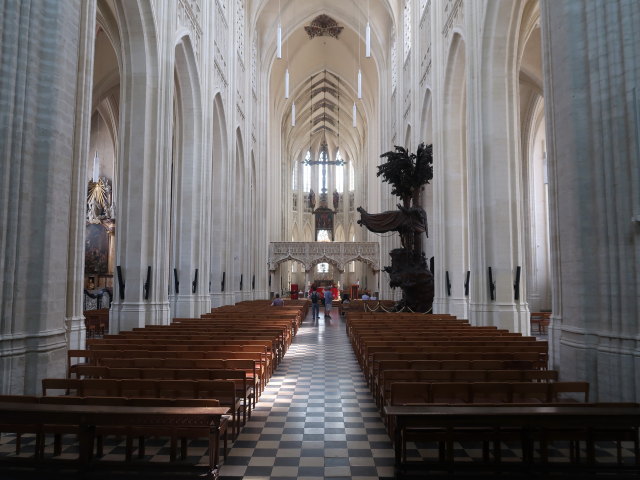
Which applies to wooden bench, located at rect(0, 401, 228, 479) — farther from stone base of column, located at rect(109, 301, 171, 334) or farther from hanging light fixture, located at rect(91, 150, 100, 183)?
hanging light fixture, located at rect(91, 150, 100, 183)

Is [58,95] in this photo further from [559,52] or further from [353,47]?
[353,47]

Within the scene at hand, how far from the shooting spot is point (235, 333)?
9.84m

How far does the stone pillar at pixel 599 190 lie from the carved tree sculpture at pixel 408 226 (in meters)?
9.20

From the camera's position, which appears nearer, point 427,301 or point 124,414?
point 124,414

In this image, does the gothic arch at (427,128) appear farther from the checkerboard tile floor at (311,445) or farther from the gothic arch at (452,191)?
the checkerboard tile floor at (311,445)

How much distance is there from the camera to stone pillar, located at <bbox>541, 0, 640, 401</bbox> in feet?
19.9

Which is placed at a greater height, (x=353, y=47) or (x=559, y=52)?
(x=353, y=47)

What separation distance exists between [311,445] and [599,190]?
188 inches

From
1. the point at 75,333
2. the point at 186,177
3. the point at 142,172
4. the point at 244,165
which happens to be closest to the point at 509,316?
the point at 75,333

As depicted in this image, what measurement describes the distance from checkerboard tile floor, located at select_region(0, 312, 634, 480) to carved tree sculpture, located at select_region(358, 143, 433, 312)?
903cm

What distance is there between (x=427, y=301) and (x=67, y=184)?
1355 cm

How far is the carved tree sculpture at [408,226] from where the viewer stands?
1667 cm

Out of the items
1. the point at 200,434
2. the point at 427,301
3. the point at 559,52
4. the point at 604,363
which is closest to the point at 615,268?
the point at 604,363

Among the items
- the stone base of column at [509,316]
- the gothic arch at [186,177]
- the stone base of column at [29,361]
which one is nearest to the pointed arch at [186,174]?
the gothic arch at [186,177]
